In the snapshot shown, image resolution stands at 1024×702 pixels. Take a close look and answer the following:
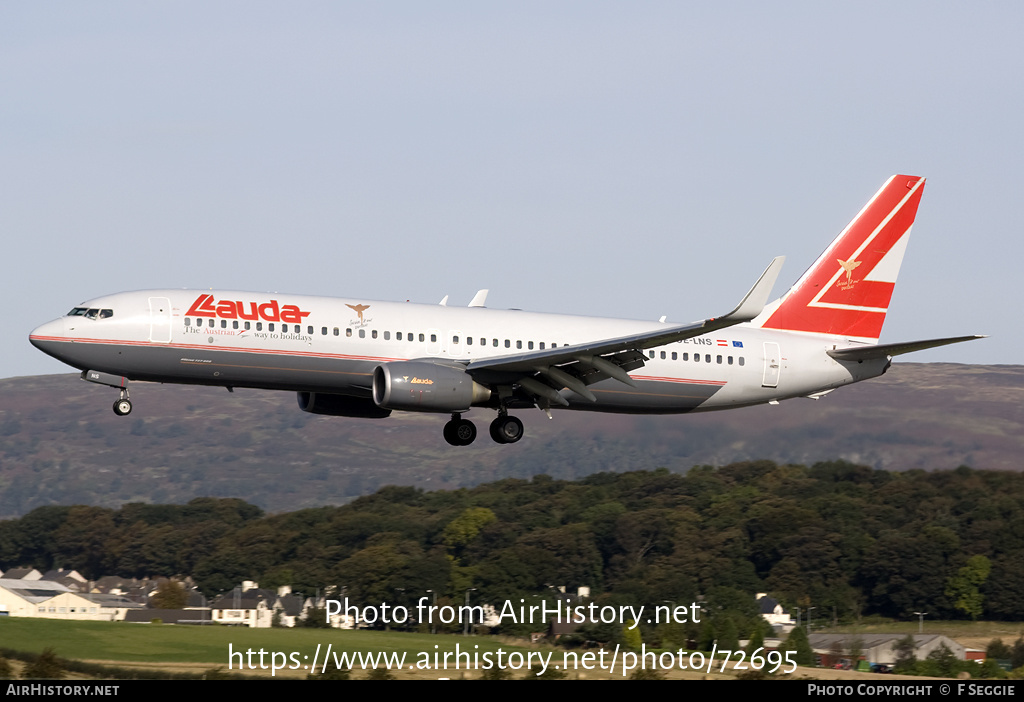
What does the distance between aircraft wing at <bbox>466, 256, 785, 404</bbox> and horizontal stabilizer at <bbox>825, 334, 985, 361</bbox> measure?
655 centimetres

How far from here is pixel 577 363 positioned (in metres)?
38.1

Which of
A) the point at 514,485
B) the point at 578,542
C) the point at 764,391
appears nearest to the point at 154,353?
the point at 764,391

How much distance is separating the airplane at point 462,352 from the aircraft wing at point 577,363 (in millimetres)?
51

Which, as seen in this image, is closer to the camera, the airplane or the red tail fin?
the airplane

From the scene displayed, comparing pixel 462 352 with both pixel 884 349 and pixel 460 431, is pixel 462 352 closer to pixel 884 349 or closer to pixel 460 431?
pixel 460 431

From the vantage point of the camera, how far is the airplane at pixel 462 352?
36531mm

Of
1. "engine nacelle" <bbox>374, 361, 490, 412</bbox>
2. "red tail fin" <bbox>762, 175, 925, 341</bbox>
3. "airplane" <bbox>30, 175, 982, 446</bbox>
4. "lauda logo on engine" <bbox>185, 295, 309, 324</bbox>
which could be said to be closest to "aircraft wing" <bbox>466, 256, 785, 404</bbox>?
"airplane" <bbox>30, 175, 982, 446</bbox>

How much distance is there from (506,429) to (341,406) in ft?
16.6

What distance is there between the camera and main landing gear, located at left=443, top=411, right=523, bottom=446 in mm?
40719

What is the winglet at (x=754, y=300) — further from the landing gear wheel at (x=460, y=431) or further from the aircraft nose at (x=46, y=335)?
the aircraft nose at (x=46, y=335)

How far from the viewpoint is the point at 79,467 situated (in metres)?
194

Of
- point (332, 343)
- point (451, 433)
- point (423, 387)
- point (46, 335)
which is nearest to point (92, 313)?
point (46, 335)

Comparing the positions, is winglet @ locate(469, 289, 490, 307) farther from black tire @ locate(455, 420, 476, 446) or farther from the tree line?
the tree line

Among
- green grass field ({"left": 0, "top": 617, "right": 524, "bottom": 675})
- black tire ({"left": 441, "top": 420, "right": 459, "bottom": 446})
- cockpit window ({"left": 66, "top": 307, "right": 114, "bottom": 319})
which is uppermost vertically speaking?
cockpit window ({"left": 66, "top": 307, "right": 114, "bottom": 319})
